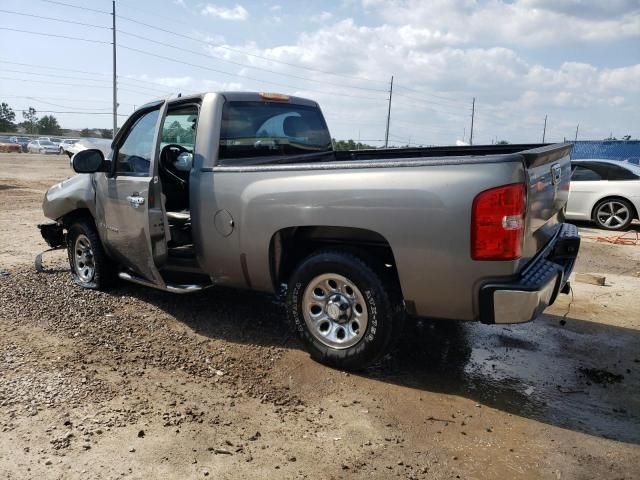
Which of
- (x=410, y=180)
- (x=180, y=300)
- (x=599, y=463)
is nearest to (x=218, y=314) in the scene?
(x=180, y=300)

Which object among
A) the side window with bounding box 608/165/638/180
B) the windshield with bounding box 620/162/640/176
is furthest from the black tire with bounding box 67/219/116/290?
the windshield with bounding box 620/162/640/176

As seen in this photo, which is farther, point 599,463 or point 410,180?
point 410,180

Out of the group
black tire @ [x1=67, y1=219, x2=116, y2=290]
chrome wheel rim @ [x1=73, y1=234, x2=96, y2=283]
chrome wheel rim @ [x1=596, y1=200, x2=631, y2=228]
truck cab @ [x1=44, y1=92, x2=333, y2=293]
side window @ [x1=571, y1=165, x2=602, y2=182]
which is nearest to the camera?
truck cab @ [x1=44, y1=92, x2=333, y2=293]

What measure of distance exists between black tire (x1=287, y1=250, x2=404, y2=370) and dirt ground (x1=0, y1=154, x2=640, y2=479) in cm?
14

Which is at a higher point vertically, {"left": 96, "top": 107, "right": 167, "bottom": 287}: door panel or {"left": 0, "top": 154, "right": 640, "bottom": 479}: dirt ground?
{"left": 96, "top": 107, "right": 167, "bottom": 287}: door panel

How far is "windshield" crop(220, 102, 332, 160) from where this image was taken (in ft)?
14.8

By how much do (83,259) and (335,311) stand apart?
333 cm

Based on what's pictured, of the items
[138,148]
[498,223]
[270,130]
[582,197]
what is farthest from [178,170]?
[582,197]

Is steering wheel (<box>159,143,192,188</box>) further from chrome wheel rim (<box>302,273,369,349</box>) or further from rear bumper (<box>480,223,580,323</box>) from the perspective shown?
rear bumper (<box>480,223,580,323</box>)

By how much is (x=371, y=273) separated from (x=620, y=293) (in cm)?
417

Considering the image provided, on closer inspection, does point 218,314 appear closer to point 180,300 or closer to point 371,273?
point 180,300

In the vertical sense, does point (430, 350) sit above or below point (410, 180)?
below

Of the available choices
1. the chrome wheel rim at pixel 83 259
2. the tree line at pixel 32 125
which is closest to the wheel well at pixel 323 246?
the chrome wheel rim at pixel 83 259

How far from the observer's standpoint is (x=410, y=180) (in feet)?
10.8
